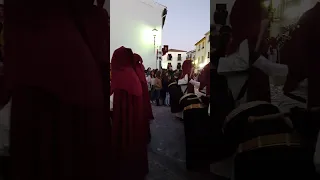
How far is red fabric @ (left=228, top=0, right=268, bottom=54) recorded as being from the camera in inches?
47.2

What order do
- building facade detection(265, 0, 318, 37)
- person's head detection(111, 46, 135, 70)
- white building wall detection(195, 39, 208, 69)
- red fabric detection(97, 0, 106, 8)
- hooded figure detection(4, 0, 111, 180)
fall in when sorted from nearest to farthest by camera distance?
1. hooded figure detection(4, 0, 111, 180)
2. red fabric detection(97, 0, 106, 8)
3. building facade detection(265, 0, 318, 37)
4. person's head detection(111, 46, 135, 70)
5. white building wall detection(195, 39, 208, 69)

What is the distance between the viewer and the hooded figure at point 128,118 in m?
1.44

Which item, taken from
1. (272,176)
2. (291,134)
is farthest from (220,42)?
(272,176)

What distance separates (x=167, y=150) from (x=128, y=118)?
315 millimetres

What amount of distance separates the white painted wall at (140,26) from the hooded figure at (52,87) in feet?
1.41

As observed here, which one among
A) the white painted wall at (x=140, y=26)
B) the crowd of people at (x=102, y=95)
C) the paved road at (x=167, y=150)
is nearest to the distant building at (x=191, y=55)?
the white painted wall at (x=140, y=26)

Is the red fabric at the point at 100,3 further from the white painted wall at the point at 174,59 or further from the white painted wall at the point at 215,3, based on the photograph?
the white painted wall at the point at 174,59

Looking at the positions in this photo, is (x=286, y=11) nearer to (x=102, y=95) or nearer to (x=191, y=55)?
(x=191, y=55)

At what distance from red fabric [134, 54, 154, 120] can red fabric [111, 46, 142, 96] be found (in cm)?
4

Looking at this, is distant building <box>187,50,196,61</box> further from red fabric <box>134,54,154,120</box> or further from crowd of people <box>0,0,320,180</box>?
crowd of people <box>0,0,320,180</box>

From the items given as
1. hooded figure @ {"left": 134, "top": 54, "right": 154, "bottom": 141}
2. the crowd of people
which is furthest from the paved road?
the crowd of people

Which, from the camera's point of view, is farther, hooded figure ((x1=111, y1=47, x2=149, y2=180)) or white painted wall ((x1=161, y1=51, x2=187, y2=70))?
white painted wall ((x1=161, y1=51, x2=187, y2=70))

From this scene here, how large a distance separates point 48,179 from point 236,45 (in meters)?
0.97

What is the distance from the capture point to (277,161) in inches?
39.1
